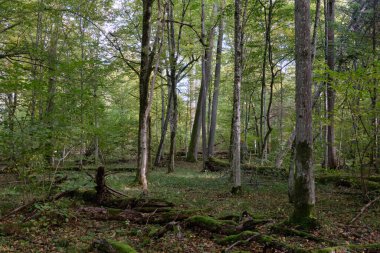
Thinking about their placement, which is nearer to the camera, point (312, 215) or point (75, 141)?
point (312, 215)

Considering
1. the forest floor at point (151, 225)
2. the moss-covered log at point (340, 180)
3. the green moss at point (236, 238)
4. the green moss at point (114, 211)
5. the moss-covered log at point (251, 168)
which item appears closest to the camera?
the forest floor at point (151, 225)

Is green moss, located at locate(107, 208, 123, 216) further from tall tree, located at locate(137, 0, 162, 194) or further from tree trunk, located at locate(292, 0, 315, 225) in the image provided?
tree trunk, located at locate(292, 0, 315, 225)

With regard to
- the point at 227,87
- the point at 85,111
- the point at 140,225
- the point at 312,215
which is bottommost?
the point at 140,225

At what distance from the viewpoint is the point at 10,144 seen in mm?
6367

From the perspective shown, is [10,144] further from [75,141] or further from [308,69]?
[308,69]

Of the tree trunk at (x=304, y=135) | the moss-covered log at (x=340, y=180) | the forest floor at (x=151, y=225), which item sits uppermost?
the tree trunk at (x=304, y=135)

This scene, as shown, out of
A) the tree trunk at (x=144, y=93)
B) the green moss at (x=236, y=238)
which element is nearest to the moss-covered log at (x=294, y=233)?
the green moss at (x=236, y=238)

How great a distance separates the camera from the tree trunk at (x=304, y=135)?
5.80 meters

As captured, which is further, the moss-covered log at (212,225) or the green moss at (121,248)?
the moss-covered log at (212,225)

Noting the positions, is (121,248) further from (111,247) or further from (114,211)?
(114,211)

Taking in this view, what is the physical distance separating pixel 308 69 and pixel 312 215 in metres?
Answer: 3.01

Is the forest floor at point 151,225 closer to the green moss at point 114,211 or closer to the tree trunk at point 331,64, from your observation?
the green moss at point 114,211

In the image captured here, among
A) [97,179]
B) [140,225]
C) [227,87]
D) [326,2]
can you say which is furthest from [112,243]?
[227,87]

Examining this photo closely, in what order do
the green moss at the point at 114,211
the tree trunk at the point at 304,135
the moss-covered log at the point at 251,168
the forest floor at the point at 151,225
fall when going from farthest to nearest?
the moss-covered log at the point at 251,168 < the green moss at the point at 114,211 < the tree trunk at the point at 304,135 < the forest floor at the point at 151,225
